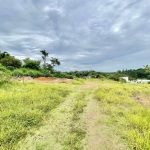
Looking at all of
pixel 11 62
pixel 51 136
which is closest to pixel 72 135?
pixel 51 136

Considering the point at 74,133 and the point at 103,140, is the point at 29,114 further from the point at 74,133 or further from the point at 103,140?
the point at 103,140

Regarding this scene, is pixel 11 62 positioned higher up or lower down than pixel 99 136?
higher up

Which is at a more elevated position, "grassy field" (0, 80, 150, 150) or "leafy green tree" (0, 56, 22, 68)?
"leafy green tree" (0, 56, 22, 68)

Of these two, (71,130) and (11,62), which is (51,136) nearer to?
(71,130)

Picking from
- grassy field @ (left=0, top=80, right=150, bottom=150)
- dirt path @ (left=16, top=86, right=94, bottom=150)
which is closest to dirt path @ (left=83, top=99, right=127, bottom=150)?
grassy field @ (left=0, top=80, right=150, bottom=150)

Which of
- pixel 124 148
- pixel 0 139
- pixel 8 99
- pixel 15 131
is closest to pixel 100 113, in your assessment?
pixel 124 148

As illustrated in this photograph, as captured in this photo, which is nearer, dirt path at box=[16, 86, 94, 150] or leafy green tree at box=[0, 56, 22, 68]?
dirt path at box=[16, 86, 94, 150]

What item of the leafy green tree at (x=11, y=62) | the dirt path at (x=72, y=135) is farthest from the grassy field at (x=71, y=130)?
the leafy green tree at (x=11, y=62)

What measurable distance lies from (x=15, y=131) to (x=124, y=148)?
95.7 inches

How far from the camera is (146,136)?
2924 mm

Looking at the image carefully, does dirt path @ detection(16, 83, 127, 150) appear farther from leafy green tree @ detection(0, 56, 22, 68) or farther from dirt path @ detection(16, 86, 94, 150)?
leafy green tree @ detection(0, 56, 22, 68)

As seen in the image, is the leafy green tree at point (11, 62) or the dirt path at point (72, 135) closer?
the dirt path at point (72, 135)

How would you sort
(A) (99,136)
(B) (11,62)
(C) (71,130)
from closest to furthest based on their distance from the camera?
(A) (99,136)
(C) (71,130)
(B) (11,62)

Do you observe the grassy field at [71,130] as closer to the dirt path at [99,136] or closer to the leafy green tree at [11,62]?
the dirt path at [99,136]
